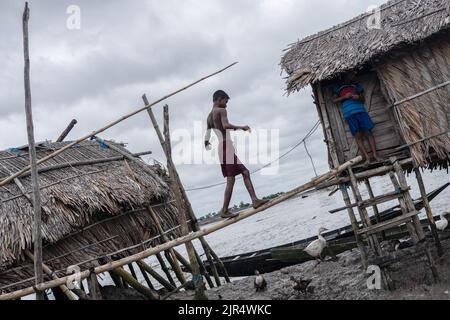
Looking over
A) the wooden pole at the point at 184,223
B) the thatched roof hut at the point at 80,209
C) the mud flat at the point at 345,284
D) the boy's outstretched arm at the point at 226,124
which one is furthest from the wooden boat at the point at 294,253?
the boy's outstretched arm at the point at 226,124

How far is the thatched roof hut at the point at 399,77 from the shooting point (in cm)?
724

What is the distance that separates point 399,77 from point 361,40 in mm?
1045

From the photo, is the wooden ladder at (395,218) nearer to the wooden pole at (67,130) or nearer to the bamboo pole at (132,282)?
the bamboo pole at (132,282)

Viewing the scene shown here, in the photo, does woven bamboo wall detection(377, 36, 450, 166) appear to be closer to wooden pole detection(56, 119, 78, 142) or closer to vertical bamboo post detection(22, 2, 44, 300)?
vertical bamboo post detection(22, 2, 44, 300)

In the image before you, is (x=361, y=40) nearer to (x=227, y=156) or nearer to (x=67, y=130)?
(x=227, y=156)

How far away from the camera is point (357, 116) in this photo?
7512mm

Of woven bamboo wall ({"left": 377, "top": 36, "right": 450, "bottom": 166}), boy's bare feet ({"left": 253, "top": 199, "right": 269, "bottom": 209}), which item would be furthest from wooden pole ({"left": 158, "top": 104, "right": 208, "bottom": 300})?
woven bamboo wall ({"left": 377, "top": 36, "right": 450, "bottom": 166})

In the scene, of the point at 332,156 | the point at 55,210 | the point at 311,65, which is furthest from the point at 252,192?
the point at 55,210

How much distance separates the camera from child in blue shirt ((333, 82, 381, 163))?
7.48 meters

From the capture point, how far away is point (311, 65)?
7.84m

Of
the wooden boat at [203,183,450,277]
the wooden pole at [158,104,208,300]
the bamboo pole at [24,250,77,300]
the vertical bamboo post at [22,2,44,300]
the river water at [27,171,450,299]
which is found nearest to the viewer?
the vertical bamboo post at [22,2,44,300]

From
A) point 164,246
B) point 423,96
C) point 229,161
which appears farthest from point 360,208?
point 164,246

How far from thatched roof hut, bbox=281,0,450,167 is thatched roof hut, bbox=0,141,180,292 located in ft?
14.9

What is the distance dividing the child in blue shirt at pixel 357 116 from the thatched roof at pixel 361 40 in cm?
45
